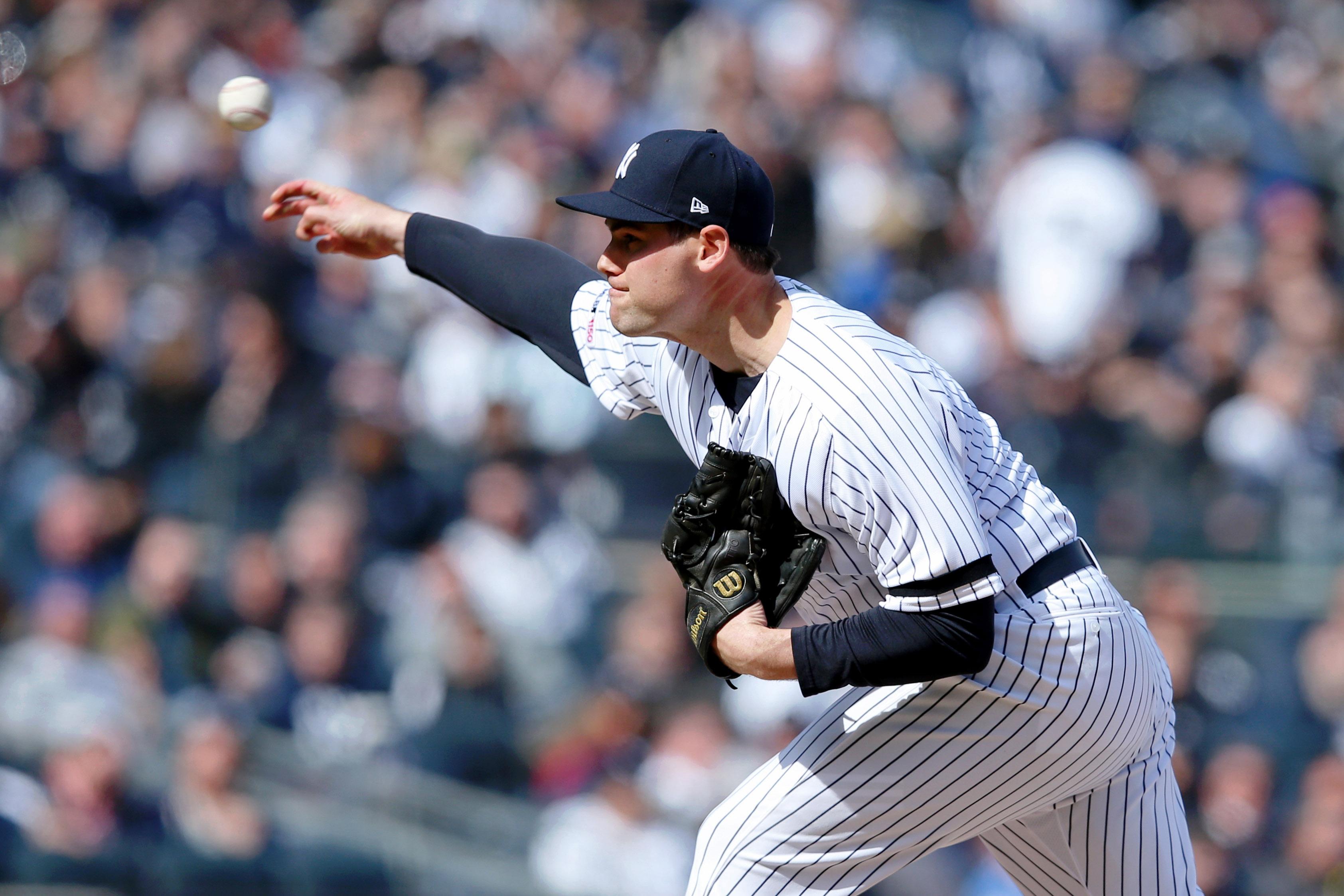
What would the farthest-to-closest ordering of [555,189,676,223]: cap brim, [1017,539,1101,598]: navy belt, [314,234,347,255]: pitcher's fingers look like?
1. [314,234,347,255]: pitcher's fingers
2. [1017,539,1101,598]: navy belt
3. [555,189,676,223]: cap brim

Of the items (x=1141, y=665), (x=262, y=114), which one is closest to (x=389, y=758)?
(x=262, y=114)

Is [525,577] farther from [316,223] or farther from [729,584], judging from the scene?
[729,584]

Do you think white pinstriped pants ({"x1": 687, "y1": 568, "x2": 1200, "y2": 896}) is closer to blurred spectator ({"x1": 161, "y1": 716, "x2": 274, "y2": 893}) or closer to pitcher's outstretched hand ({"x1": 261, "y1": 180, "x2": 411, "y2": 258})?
pitcher's outstretched hand ({"x1": 261, "y1": 180, "x2": 411, "y2": 258})

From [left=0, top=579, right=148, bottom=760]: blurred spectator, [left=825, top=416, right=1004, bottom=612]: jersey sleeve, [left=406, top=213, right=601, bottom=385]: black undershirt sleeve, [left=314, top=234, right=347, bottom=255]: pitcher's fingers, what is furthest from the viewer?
[left=0, top=579, right=148, bottom=760]: blurred spectator

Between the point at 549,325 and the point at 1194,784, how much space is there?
3420mm

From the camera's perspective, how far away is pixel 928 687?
2.46 meters

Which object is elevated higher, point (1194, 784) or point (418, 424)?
point (418, 424)

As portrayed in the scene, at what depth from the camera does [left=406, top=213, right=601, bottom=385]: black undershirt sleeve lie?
299 centimetres

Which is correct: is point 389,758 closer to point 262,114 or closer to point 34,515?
point 34,515

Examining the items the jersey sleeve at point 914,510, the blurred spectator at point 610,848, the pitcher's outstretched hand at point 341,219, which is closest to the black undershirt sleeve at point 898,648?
the jersey sleeve at point 914,510

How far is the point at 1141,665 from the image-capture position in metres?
2.55

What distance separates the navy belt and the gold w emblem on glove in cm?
48

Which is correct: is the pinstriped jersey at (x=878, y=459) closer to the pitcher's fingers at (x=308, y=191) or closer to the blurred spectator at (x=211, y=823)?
the pitcher's fingers at (x=308, y=191)

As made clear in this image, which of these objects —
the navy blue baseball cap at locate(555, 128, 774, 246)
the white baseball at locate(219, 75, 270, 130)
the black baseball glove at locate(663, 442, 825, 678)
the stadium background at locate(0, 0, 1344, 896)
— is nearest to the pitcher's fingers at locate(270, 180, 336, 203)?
the white baseball at locate(219, 75, 270, 130)
